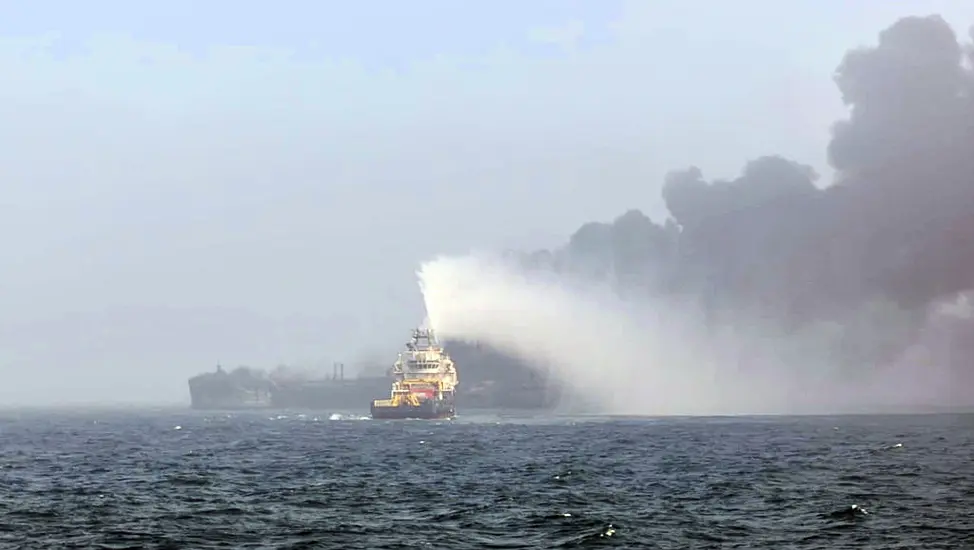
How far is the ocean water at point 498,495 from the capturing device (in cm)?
4909

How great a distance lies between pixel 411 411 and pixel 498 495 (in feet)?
387

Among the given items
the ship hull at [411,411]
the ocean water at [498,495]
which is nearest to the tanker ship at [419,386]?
the ship hull at [411,411]

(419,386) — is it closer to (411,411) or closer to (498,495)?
(411,411)

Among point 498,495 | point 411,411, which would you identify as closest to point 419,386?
point 411,411

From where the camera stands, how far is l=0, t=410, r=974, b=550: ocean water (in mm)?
49094

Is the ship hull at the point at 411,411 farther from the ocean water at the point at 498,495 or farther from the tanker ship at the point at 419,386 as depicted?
the ocean water at the point at 498,495

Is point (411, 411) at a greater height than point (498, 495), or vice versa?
point (411, 411)

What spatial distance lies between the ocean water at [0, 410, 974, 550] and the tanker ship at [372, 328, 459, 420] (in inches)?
2652

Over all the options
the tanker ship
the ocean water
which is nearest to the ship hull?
the tanker ship

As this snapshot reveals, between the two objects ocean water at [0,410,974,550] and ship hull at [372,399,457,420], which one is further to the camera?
ship hull at [372,399,457,420]

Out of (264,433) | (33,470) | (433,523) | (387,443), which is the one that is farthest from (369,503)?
(264,433)

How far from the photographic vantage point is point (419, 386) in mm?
186750

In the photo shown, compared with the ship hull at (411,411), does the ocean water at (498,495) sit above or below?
below

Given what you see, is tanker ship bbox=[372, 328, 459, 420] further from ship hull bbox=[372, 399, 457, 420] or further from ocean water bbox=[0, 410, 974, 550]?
ocean water bbox=[0, 410, 974, 550]
